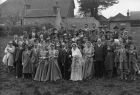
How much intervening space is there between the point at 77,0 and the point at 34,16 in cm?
971

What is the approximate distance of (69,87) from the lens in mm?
10859

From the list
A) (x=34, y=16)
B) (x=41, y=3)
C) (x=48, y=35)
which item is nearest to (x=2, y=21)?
(x=34, y=16)

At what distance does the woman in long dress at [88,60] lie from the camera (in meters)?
12.3

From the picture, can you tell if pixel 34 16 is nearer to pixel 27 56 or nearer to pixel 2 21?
pixel 2 21

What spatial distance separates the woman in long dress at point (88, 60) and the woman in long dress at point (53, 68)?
1171 mm

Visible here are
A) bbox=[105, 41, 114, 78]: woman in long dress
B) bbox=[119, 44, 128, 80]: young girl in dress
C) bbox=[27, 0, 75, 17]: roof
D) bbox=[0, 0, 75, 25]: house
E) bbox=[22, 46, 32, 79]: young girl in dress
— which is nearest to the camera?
bbox=[119, 44, 128, 80]: young girl in dress

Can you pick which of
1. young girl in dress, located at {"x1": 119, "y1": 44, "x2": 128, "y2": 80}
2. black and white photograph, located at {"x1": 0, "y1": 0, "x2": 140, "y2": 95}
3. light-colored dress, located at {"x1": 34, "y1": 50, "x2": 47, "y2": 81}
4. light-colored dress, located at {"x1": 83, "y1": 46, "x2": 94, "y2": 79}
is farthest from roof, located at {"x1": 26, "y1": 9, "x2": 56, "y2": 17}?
young girl in dress, located at {"x1": 119, "y1": 44, "x2": 128, "y2": 80}

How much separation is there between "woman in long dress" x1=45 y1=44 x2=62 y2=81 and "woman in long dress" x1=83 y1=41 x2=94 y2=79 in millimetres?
1171

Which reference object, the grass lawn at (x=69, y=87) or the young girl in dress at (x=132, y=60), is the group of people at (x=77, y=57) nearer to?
the young girl in dress at (x=132, y=60)

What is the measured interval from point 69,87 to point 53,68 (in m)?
1.32

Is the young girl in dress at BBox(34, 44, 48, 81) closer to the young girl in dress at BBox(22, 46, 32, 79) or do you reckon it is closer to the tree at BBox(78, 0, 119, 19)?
the young girl in dress at BBox(22, 46, 32, 79)

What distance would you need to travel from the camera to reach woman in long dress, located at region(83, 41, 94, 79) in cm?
1228

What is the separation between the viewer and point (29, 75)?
1295 cm

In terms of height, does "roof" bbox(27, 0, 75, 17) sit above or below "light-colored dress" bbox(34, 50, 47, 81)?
above
